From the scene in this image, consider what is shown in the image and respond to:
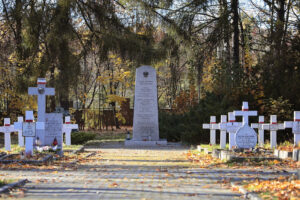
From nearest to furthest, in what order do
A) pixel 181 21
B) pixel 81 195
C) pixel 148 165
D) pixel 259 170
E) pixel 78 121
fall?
pixel 81 195, pixel 259 170, pixel 148 165, pixel 181 21, pixel 78 121

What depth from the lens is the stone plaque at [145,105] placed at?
22.9 m

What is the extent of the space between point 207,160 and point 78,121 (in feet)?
74.3

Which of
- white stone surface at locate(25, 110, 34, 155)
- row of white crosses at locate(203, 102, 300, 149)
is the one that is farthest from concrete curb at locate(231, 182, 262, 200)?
white stone surface at locate(25, 110, 34, 155)

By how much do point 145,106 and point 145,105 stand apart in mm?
51

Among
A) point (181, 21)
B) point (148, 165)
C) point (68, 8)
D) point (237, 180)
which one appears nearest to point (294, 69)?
point (181, 21)

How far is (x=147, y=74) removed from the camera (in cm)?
2297

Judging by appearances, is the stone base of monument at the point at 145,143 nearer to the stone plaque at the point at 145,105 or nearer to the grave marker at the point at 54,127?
the stone plaque at the point at 145,105

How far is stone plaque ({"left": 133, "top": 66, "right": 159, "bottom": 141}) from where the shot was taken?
22.9m

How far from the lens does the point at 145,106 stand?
22938mm

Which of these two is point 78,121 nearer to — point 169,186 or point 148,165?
point 148,165

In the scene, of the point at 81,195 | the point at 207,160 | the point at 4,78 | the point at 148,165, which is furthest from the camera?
the point at 4,78

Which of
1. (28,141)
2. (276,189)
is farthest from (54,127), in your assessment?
(276,189)

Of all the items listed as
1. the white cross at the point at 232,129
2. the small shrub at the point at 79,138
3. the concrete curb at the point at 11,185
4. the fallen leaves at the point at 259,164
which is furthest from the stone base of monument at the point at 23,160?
the small shrub at the point at 79,138

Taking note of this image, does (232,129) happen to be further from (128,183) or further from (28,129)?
(128,183)
